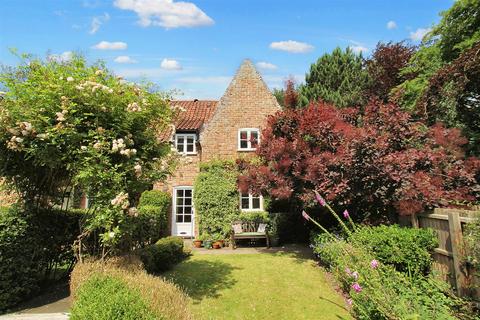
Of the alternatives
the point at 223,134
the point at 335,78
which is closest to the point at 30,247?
the point at 223,134

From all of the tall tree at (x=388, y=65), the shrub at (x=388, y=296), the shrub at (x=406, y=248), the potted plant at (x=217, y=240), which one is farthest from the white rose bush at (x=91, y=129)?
the tall tree at (x=388, y=65)

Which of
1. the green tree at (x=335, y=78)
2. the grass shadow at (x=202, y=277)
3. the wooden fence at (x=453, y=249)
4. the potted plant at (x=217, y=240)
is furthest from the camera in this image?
the green tree at (x=335, y=78)

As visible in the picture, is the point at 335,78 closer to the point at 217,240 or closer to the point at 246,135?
the point at 246,135

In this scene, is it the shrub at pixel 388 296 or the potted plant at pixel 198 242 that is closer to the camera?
the shrub at pixel 388 296

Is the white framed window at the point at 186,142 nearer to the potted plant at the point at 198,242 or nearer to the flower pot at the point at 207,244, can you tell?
the potted plant at the point at 198,242

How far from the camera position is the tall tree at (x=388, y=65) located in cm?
1870

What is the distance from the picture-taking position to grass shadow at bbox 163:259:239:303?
799 centimetres

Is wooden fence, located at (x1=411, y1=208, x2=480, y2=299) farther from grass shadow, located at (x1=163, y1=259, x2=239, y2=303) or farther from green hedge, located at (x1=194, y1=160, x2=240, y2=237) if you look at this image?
green hedge, located at (x1=194, y1=160, x2=240, y2=237)

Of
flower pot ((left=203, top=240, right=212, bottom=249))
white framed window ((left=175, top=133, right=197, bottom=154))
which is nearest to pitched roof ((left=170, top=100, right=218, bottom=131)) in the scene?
white framed window ((left=175, top=133, right=197, bottom=154))

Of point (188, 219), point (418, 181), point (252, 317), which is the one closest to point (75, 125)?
point (252, 317)

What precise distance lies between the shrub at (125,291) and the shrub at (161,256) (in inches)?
109

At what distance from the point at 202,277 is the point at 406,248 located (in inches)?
229

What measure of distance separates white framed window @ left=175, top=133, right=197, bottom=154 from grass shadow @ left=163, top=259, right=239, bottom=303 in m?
7.52

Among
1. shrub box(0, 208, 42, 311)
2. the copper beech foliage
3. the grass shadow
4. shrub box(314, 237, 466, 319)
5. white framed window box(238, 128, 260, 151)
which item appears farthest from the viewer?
white framed window box(238, 128, 260, 151)
